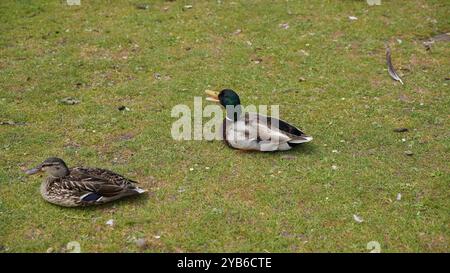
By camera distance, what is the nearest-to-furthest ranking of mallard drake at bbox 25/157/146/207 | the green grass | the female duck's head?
the green grass
mallard drake at bbox 25/157/146/207
the female duck's head

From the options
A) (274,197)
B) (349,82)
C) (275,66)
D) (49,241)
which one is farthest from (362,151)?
(49,241)

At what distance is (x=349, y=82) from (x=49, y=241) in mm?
7707

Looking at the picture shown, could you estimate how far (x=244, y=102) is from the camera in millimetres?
12492

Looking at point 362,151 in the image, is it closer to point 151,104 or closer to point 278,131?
point 278,131

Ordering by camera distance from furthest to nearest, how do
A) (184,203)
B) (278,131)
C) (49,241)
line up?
(278,131)
(184,203)
(49,241)

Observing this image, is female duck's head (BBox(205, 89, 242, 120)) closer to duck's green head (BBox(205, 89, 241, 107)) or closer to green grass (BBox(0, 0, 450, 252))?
duck's green head (BBox(205, 89, 241, 107))

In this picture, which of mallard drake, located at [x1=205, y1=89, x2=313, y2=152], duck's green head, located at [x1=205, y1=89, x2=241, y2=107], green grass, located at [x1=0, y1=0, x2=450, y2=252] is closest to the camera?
Result: green grass, located at [x1=0, y1=0, x2=450, y2=252]

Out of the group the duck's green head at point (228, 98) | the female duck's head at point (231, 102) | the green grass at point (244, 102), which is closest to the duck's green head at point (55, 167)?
the green grass at point (244, 102)

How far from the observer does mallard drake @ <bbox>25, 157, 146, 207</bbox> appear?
8.68 meters

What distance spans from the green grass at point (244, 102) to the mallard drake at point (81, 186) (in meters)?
0.19

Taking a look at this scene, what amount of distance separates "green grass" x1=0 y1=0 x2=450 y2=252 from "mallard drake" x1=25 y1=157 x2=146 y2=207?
19 centimetres

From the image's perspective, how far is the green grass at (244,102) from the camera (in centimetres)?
839

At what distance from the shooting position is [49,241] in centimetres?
812

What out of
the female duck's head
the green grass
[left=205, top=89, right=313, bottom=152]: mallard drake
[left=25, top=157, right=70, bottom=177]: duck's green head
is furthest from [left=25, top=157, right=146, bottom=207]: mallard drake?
the female duck's head
